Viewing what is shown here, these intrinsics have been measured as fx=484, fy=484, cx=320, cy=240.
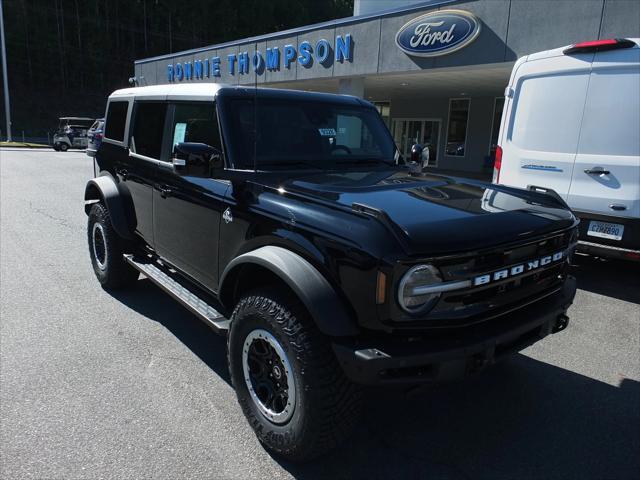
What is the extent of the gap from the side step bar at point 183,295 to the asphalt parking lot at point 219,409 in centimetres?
50

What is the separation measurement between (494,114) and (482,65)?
800cm

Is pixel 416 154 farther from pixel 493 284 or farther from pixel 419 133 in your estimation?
pixel 419 133

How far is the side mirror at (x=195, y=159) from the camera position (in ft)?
9.68

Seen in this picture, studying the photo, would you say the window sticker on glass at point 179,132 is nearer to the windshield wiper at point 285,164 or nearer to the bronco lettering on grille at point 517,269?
the windshield wiper at point 285,164

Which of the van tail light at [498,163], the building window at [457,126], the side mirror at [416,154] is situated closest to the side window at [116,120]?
the side mirror at [416,154]

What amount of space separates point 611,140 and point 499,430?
376cm

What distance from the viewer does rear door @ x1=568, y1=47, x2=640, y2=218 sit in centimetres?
500

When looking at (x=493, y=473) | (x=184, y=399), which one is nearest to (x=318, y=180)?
(x=184, y=399)

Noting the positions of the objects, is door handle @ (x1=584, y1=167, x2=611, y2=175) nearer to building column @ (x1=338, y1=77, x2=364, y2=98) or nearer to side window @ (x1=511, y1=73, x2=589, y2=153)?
side window @ (x1=511, y1=73, x2=589, y2=153)

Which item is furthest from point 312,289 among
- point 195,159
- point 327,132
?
point 327,132

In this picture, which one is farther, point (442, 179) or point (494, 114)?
point (494, 114)

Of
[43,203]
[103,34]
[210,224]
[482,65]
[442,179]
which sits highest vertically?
[103,34]

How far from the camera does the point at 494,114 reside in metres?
20.6

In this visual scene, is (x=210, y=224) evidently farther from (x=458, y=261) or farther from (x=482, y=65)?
A: (x=482, y=65)
